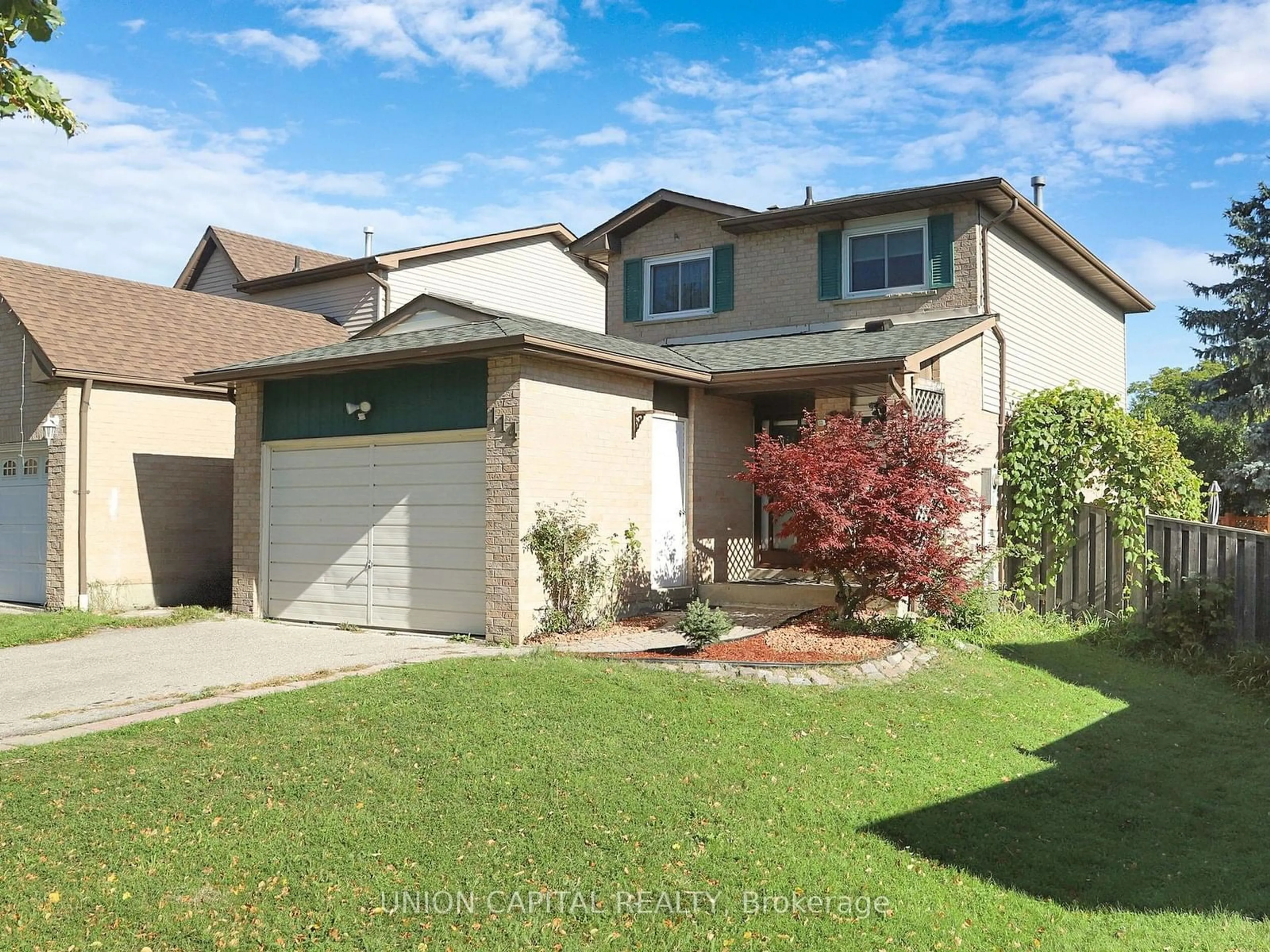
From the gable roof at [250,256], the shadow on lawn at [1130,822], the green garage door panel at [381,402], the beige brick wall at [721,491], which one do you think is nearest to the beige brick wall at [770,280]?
the beige brick wall at [721,491]

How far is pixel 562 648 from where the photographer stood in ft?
36.3

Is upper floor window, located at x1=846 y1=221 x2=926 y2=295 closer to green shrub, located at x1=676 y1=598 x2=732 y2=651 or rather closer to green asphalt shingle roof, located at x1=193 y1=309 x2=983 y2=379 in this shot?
green asphalt shingle roof, located at x1=193 y1=309 x2=983 y2=379

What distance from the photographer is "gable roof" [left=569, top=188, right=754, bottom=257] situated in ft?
59.4

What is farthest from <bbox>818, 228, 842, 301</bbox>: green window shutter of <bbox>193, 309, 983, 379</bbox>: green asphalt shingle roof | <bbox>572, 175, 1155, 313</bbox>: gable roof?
<bbox>193, 309, 983, 379</bbox>: green asphalt shingle roof

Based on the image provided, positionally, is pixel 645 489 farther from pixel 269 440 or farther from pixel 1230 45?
pixel 1230 45

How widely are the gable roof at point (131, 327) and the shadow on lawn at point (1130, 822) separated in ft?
42.2

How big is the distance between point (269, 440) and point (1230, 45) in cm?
1498

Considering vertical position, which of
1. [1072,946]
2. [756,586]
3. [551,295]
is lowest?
[1072,946]

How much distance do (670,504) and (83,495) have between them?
8.61 metres

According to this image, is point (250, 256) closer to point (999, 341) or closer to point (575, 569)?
point (575, 569)

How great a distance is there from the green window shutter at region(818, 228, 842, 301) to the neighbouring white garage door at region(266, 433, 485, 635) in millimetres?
7487

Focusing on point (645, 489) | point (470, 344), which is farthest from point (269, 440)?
point (645, 489)

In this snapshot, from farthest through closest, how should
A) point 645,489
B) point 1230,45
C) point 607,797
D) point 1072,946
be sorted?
point 1230,45 → point 645,489 → point 607,797 → point 1072,946

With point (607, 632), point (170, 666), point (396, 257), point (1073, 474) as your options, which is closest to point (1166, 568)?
point (1073, 474)
